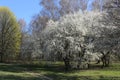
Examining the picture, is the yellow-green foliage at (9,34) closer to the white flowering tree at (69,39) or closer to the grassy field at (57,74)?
the white flowering tree at (69,39)

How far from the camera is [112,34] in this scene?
102 ft

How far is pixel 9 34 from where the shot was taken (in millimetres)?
77312

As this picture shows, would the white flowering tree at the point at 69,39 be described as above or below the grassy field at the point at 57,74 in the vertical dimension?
above

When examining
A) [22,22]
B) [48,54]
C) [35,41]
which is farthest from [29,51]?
[22,22]

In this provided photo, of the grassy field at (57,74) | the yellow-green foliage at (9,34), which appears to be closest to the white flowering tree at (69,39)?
the grassy field at (57,74)

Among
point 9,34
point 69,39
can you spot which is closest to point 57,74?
point 69,39

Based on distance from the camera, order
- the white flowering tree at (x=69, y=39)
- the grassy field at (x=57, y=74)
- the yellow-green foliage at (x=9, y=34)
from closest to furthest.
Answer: the grassy field at (x=57, y=74)
the white flowering tree at (x=69, y=39)
the yellow-green foliage at (x=9, y=34)

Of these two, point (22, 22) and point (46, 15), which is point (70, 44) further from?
point (22, 22)

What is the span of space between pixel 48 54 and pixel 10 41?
108 feet

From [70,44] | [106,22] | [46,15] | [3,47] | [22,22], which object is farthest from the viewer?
[22,22]

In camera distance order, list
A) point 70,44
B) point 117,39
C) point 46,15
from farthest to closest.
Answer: point 46,15 → point 70,44 → point 117,39

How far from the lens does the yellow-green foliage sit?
3031 inches

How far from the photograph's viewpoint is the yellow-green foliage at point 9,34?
77000 millimetres

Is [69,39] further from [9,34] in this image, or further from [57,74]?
[9,34]
